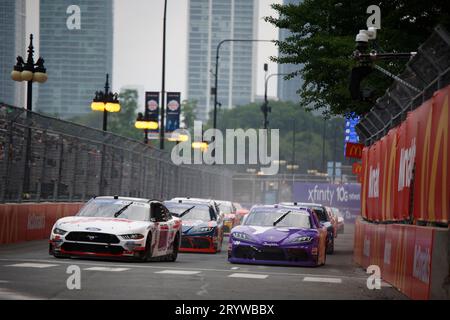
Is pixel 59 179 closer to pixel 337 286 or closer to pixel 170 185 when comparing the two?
pixel 337 286

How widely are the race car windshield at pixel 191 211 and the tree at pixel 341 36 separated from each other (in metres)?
4.93

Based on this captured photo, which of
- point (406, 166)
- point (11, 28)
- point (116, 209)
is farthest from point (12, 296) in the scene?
point (11, 28)

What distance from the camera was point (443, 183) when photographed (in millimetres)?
13578

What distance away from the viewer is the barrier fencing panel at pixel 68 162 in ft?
94.1

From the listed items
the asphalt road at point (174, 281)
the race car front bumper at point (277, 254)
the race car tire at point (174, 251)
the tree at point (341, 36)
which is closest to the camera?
the asphalt road at point (174, 281)

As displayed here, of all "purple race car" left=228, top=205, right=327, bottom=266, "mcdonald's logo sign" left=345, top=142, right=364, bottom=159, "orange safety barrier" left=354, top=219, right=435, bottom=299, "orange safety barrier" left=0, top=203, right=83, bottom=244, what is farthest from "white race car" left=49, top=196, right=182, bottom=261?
"mcdonald's logo sign" left=345, top=142, right=364, bottom=159

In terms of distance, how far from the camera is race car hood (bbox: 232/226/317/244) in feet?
77.8

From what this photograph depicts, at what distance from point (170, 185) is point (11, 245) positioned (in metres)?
28.1

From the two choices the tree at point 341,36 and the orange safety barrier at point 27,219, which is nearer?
the orange safety barrier at point 27,219

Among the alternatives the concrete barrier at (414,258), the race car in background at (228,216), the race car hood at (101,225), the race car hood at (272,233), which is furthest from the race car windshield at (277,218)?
the race car in background at (228,216)

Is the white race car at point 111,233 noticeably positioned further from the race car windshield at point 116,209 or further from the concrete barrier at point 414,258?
the concrete barrier at point 414,258

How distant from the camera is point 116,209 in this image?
2322 centimetres

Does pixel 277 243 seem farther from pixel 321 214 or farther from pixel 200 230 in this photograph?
pixel 321 214
